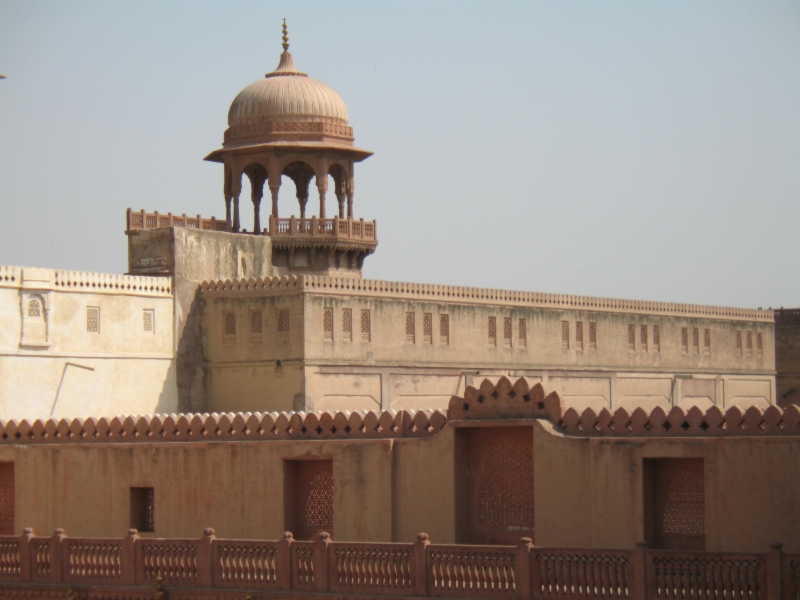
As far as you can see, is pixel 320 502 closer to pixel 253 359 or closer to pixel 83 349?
pixel 83 349

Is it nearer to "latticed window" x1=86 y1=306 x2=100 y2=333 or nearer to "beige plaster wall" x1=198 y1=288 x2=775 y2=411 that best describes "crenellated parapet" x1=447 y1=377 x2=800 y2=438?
"beige plaster wall" x1=198 y1=288 x2=775 y2=411

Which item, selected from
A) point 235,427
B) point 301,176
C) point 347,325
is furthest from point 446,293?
point 235,427

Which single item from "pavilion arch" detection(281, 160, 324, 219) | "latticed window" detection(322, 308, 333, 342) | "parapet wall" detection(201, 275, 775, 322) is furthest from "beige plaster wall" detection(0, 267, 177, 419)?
"pavilion arch" detection(281, 160, 324, 219)

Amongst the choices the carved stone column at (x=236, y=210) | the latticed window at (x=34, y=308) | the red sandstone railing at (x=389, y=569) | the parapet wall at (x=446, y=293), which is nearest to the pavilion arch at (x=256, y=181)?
the carved stone column at (x=236, y=210)

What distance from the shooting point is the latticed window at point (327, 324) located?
3005 cm

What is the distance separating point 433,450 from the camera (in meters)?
17.5

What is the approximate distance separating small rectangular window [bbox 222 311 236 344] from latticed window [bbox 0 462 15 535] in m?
10.1

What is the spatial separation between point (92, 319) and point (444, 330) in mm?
7703

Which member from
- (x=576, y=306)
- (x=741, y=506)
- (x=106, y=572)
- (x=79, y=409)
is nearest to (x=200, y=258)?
(x=79, y=409)

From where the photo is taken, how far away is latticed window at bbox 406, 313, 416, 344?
3173 cm

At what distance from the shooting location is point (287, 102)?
3588 centimetres

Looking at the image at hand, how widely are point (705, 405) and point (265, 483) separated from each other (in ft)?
74.3

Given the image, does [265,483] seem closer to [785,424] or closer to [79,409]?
[785,424]

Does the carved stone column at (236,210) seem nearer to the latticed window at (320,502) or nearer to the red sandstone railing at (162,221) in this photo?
the red sandstone railing at (162,221)
